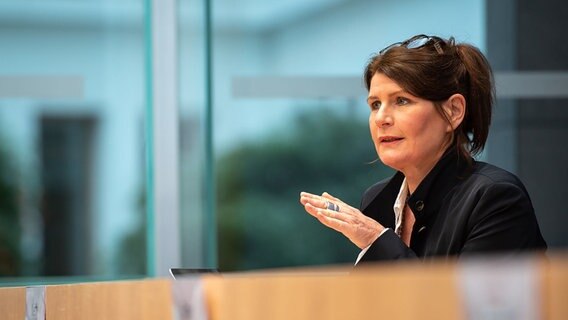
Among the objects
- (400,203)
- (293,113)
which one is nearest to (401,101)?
(400,203)

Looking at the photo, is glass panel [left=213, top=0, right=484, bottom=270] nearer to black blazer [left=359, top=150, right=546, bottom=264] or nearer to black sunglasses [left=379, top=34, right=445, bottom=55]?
black sunglasses [left=379, top=34, right=445, bottom=55]

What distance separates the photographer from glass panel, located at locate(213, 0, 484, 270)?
347 centimetres

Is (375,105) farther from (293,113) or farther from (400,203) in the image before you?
(293,113)

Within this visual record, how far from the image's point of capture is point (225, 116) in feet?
11.4

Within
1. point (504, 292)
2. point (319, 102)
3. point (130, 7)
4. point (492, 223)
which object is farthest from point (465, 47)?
point (130, 7)

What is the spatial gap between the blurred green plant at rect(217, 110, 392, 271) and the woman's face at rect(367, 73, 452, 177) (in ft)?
5.57

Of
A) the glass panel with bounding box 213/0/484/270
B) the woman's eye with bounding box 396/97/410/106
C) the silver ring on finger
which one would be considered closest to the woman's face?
the woman's eye with bounding box 396/97/410/106

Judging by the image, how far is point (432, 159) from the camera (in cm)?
178

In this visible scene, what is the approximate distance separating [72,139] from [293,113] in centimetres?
78

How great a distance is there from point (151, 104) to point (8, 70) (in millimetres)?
505

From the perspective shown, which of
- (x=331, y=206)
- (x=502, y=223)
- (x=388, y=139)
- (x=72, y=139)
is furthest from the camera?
(x=72, y=139)

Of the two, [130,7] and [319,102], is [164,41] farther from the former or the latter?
[319,102]

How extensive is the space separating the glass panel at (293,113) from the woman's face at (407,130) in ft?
5.49

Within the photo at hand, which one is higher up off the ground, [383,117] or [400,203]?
[383,117]
